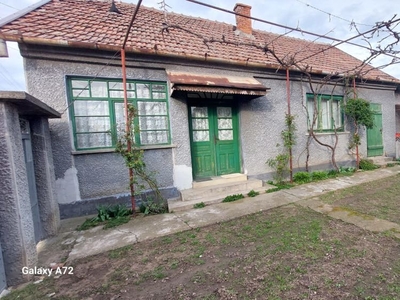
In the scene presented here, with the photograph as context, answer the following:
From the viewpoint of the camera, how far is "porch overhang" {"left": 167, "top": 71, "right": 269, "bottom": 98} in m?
5.05

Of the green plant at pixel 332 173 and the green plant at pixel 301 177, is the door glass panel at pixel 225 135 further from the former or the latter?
the green plant at pixel 332 173

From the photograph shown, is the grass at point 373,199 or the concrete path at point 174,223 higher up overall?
the concrete path at point 174,223

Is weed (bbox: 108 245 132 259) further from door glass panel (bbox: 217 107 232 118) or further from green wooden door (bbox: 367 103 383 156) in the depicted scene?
green wooden door (bbox: 367 103 383 156)

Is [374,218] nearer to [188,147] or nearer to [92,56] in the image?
[188,147]

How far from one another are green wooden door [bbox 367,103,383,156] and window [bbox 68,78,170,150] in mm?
9205

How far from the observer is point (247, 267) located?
103 inches

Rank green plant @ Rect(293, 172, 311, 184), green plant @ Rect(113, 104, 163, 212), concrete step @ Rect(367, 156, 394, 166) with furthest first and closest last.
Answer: concrete step @ Rect(367, 156, 394, 166) → green plant @ Rect(293, 172, 311, 184) → green plant @ Rect(113, 104, 163, 212)

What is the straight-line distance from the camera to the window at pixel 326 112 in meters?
7.70

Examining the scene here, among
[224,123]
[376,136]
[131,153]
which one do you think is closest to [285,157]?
[224,123]

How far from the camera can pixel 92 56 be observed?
15.9 feet

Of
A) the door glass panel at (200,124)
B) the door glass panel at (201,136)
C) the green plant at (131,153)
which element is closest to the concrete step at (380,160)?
the door glass panel at (201,136)

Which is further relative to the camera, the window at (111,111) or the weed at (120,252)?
the window at (111,111)

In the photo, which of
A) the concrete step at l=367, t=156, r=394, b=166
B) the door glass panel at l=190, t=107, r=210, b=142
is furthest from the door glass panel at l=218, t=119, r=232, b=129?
the concrete step at l=367, t=156, r=394, b=166

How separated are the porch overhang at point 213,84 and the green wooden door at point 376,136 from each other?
673 cm
